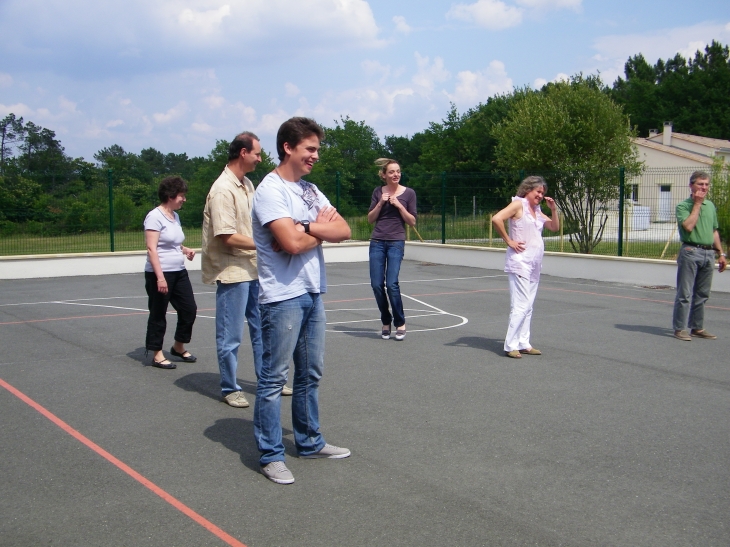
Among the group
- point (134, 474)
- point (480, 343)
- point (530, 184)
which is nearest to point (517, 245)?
point (530, 184)

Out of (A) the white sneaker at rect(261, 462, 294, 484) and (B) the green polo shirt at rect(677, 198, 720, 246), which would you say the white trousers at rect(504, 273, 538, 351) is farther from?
(A) the white sneaker at rect(261, 462, 294, 484)

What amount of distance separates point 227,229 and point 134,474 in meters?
1.93

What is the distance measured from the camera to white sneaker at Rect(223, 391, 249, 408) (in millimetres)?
5777

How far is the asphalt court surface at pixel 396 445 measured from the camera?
3654 mm

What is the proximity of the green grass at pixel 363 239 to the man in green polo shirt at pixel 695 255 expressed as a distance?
7056mm

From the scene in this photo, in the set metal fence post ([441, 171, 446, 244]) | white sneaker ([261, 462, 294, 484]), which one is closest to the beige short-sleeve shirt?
white sneaker ([261, 462, 294, 484])

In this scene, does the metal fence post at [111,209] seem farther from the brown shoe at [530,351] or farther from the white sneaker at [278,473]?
the white sneaker at [278,473]

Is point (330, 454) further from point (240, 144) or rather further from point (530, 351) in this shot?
point (530, 351)

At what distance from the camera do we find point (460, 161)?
6031 centimetres

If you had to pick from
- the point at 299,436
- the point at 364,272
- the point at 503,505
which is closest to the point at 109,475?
the point at 299,436

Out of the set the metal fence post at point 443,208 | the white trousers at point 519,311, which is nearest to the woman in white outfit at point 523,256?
the white trousers at point 519,311

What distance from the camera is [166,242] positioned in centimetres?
710

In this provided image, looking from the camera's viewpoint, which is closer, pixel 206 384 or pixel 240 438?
pixel 240 438

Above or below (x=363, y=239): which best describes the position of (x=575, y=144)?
above
